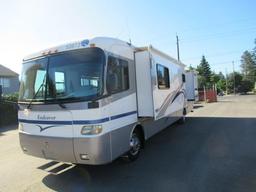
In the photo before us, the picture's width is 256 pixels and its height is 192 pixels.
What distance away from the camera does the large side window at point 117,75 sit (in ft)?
16.6

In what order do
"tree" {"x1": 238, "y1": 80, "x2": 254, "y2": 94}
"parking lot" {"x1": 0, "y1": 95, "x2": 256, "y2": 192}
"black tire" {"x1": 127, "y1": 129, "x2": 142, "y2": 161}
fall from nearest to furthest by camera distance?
"parking lot" {"x1": 0, "y1": 95, "x2": 256, "y2": 192}
"black tire" {"x1": 127, "y1": 129, "x2": 142, "y2": 161}
"tree" {"x1": 238, "y1": 80, "x2": 254, "y2": 94}

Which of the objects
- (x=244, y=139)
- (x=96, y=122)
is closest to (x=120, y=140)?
(x=96, y=122)

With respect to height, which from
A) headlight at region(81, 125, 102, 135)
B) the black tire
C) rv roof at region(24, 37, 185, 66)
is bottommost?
the black tire

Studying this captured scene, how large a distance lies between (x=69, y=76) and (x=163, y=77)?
3.70 meters

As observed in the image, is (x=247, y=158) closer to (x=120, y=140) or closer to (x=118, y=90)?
(x=120, y=140)

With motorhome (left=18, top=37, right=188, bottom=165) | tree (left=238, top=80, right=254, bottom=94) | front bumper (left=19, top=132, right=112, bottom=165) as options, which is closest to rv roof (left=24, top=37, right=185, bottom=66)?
motorhome (left=18, top=37, right=188, bottom=165)

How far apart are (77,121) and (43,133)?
0.89 m

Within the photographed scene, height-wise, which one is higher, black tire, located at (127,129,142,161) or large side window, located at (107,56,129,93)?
large side window, located at (107,56,129,93)

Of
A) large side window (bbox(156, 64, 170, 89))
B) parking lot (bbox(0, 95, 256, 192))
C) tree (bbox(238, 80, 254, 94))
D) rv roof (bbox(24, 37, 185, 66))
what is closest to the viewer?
parking lot (bbox(0, 95, 256, 192))

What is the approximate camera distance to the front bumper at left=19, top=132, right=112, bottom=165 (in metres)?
4.62

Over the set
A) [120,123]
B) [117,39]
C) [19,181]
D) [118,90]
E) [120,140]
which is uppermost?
[117,39]

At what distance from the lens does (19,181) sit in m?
5.22

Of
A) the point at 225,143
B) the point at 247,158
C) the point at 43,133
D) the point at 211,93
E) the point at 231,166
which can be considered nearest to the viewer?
the point at 43,133

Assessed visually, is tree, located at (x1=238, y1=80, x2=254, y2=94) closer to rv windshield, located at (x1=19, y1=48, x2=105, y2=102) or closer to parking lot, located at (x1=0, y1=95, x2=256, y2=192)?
parking lot, located at (x1=0, y1=95, x2=256, y2=192)
